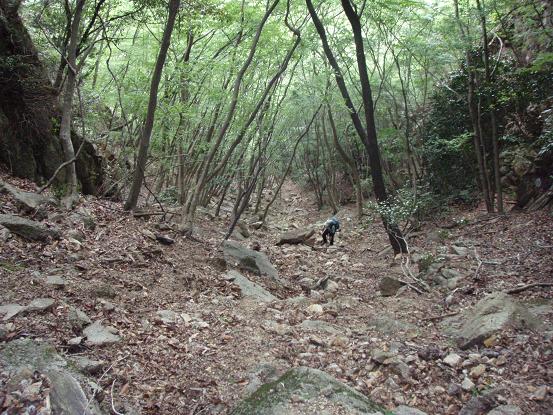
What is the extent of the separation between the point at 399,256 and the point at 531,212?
3784 mm

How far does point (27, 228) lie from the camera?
5.50 meters

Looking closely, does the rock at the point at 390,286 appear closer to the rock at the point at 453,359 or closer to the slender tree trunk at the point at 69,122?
the rock at the point at 453,359

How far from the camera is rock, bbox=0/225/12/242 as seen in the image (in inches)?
201

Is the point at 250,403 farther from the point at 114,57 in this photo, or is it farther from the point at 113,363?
the point at 114,57

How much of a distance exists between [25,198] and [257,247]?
6.42 m

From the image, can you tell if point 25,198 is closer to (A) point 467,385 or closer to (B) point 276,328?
(B) point 276,328

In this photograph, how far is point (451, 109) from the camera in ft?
45.3

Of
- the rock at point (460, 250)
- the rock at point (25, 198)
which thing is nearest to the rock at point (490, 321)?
the rock at point (460, 250)

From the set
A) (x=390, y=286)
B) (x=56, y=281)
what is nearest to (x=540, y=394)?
(x=390, y=286)

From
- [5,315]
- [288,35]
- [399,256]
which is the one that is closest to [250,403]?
[5,315]

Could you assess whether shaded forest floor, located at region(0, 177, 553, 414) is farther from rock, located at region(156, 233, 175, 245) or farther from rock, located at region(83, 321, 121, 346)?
rock, located at region(156, 233, 175, 245)

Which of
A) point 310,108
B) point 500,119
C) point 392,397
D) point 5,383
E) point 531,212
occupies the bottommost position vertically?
point 392,397

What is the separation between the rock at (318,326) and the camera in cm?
525

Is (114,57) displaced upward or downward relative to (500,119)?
upward
